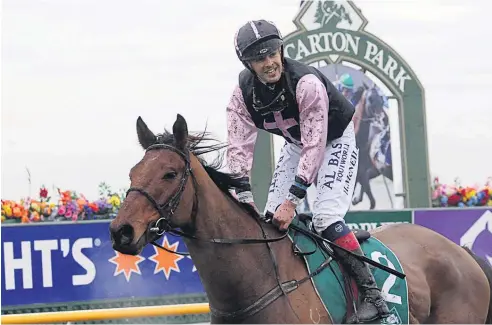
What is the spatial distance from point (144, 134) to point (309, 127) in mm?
808

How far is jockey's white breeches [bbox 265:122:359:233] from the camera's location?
167 inches

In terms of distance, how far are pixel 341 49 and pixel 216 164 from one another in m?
7.44

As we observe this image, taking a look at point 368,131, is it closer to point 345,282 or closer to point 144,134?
point 345,282

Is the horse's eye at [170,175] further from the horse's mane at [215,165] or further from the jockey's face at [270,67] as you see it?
the jockey's face at [270,67]

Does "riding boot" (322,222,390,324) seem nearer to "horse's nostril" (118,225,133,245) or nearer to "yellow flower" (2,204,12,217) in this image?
"horse's nostril" (118,225,133,245)

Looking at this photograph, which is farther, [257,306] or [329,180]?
[329,180]

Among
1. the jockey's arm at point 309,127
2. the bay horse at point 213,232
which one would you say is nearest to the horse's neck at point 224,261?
the bay horse at point 213,232

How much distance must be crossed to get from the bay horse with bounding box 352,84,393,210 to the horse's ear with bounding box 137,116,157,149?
7.70m

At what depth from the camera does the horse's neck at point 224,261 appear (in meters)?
3.76

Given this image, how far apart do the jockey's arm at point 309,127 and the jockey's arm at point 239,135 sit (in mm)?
345

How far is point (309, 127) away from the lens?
13.2 feet

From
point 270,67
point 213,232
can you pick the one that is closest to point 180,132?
point 213,232

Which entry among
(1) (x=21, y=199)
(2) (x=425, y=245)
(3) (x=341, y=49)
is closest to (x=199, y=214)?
(2) (x=425, y=245)

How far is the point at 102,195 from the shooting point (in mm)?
9133
